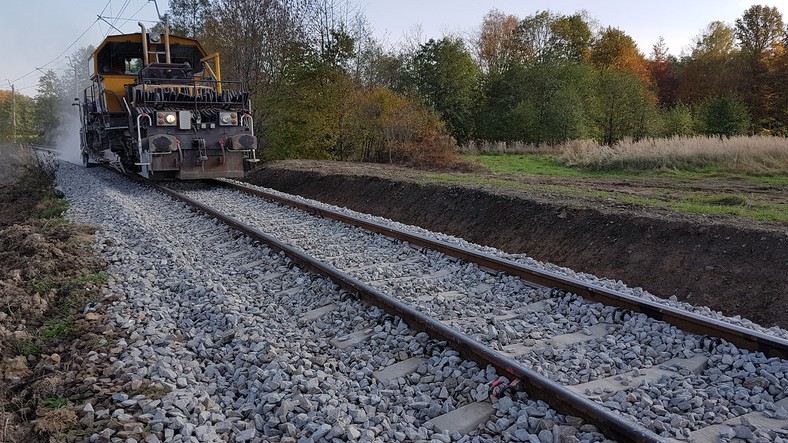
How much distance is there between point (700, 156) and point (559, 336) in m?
13.4

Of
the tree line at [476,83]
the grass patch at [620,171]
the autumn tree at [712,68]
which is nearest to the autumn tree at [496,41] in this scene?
the tree line at [476,83]

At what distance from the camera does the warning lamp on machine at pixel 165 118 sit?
11.9m

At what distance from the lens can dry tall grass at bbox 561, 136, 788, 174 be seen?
1355cm

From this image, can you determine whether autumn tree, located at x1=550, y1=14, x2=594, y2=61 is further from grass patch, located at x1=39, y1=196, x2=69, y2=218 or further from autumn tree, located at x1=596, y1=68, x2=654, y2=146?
grass patch, located at x1=39, y1=196, x2=69, y2=218

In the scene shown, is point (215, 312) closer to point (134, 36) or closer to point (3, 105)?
point (134, 36)

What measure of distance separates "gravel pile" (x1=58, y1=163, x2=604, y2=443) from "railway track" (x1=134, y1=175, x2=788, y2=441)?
0.11 m

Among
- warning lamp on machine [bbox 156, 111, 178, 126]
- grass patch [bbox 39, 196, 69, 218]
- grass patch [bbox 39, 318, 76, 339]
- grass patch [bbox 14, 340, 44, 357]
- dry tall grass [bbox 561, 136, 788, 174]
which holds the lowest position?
grass patch [bbox 14, 340, 44, 357]

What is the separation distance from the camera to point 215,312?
4699mm

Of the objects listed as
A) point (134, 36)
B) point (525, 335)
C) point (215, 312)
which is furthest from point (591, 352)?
point (134, 36)

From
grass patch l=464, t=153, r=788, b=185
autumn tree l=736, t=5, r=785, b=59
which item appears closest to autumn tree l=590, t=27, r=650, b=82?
autumn tree l=736, t=5, r=785, b=59

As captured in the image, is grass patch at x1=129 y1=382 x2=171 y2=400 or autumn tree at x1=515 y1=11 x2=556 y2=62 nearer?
grass patch at x1=129 y1=382 x2=171 y2=400

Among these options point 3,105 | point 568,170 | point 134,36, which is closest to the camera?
point 134,36

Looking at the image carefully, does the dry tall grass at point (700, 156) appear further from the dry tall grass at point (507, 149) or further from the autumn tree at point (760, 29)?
the autumn tree at point (760, 29)

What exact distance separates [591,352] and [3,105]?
77.4 meters
